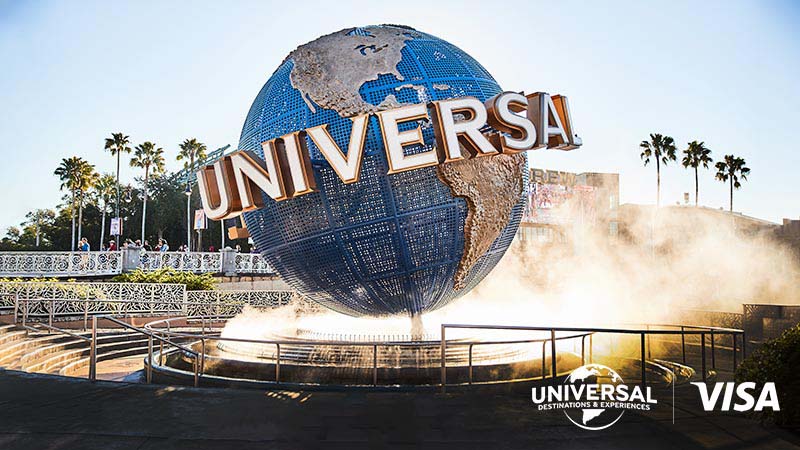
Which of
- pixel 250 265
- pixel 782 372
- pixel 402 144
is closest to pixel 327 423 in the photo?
pixel 402 144

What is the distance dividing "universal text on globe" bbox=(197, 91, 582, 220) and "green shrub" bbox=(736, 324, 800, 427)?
3814mm

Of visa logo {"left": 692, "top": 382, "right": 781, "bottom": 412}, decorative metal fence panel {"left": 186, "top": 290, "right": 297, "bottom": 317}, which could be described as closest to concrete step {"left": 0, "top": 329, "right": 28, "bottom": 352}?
decorative metal fence panel {"left": 186, "top": 290, "right": 297, "bottom": 317}

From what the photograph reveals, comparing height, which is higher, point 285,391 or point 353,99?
point 353,99

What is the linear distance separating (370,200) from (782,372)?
5030 mm

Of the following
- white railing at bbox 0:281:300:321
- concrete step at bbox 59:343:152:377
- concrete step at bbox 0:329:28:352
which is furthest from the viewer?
white railing at bbox 0:281:300:321

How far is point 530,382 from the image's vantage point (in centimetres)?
802

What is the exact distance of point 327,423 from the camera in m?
5.36

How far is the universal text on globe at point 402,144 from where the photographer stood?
7.82 m

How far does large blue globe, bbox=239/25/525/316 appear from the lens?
27.3ft

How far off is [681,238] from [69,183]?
5408cm

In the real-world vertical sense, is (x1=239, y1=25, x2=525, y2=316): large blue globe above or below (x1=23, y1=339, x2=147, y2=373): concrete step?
above

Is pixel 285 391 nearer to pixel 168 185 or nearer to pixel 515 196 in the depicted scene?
pixel 515 196

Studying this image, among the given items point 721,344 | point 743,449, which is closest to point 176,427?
point 743,449

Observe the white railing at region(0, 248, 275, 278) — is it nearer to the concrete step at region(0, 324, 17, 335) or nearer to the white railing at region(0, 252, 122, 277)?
the white railing at region(0, 252, 122, 277)
